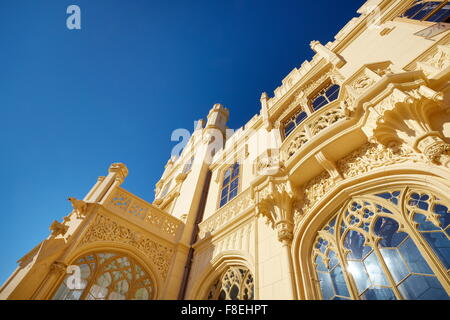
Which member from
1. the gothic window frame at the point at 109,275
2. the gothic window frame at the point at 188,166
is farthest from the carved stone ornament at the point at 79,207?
the gothic window frame at the point at 188,166

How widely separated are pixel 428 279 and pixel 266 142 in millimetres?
5864

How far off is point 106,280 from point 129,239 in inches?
40.6

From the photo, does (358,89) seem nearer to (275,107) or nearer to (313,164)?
(313,164)

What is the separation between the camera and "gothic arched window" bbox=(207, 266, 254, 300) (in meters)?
5.27

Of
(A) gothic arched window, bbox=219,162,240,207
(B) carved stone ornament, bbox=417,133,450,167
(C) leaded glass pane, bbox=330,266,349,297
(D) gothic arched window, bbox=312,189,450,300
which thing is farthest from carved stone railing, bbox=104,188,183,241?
(B) carved stone ornament, bbox=417,133,450,167

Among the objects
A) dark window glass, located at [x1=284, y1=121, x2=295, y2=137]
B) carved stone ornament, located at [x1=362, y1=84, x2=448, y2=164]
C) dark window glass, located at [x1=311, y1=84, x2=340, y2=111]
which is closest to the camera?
carved stone ornament, located at [x1=362, y1=84, x2=448, y2=164]

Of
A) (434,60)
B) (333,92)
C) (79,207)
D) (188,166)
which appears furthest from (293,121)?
(188,166)

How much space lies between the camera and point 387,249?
11.5ft

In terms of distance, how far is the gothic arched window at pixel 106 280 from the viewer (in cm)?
527

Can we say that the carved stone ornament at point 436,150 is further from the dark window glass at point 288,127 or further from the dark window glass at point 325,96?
the dark window glass at point 288,127

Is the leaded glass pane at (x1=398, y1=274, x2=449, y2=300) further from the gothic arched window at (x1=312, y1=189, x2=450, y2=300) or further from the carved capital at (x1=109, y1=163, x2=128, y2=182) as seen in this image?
the carved capital at (x1=109, y1=163, x2=128, y2=182)

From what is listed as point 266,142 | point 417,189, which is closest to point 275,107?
point 266,142

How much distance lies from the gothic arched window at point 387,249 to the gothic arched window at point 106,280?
437cm

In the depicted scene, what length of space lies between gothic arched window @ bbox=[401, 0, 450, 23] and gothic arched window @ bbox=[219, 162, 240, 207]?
21.8 ft
